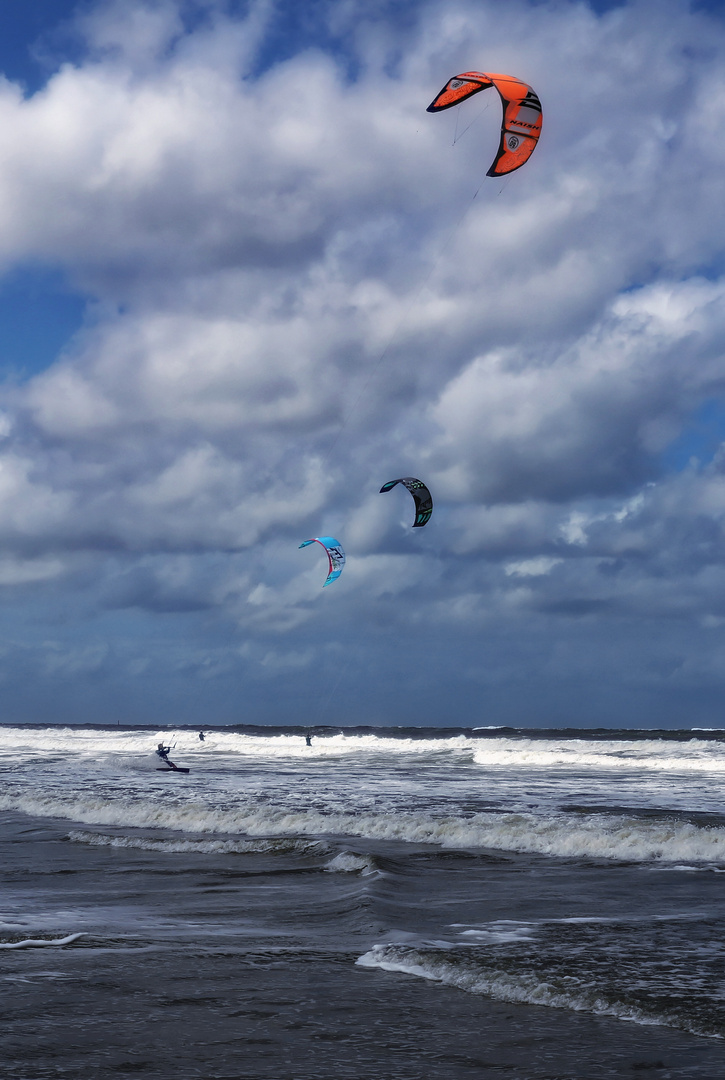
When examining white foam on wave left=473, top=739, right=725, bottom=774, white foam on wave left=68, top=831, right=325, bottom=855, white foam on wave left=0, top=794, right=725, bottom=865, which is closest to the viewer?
white foam on wave left=0, top=794, right=725, bottom=865

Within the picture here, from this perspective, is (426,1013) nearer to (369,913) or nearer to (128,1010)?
(128,1010)

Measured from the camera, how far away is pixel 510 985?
6652 mm

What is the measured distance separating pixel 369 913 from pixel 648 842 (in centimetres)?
589

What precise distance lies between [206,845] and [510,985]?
337 inches

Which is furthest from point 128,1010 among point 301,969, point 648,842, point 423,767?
point 423,767

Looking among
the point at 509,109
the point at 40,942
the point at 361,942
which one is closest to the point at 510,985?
the point at 361,942

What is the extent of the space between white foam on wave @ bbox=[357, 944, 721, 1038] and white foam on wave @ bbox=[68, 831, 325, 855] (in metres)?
6.31

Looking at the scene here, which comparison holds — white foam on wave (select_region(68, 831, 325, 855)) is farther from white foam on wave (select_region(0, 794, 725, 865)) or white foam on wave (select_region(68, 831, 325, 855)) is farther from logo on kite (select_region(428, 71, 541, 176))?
logo on kite (select_region(428, 71, 541, 176))

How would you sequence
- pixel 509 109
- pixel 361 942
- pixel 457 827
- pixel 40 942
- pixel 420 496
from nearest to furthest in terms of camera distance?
pixel 40 942
pixel 361 942
pixel 457 827
pixel 509 109
pixel 420 496

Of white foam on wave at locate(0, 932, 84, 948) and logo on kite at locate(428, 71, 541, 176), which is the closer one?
white foam on wave at locate(0, 932, 84, 948)

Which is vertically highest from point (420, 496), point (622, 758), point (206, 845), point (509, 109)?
point (509, 109)

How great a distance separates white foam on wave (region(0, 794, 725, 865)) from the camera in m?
13.3

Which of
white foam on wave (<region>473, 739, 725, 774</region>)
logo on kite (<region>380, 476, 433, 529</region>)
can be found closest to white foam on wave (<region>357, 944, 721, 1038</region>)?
logo on kite (<region>380, 476, 433, 529</region>)

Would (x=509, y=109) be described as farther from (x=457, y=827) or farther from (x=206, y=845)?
(x=206, y=845)
